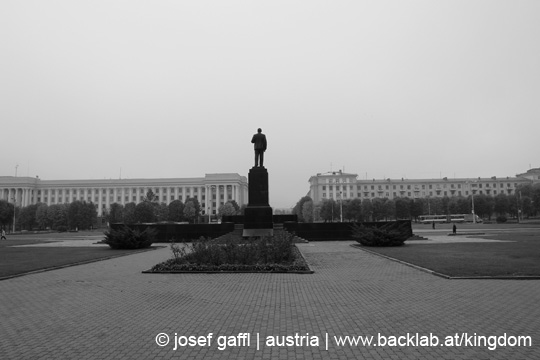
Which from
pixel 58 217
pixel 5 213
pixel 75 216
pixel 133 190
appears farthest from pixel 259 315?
pixel 133 190

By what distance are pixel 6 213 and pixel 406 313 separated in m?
83.9

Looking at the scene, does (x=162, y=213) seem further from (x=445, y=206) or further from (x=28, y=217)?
(x=445, y=206)

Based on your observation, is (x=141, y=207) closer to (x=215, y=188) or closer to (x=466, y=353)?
(x=215, y=188)

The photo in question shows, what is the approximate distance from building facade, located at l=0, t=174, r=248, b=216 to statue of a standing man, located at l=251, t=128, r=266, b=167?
97465 millimetres

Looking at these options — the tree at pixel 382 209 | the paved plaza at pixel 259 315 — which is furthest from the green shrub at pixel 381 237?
the tree at pixel 382 209

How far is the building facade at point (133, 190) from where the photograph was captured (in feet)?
414

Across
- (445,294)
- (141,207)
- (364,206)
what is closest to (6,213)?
(141,207)

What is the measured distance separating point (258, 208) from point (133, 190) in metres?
111

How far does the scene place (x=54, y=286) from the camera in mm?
10297

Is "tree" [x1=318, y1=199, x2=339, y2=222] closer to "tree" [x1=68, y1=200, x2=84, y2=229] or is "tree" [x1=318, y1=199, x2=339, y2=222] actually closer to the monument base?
"tree" [x1=68, y1=200, x2=84, y2=229]

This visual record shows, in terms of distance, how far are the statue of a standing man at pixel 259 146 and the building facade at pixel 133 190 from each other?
320 ft

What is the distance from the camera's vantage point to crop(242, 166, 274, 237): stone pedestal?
86.5 ft

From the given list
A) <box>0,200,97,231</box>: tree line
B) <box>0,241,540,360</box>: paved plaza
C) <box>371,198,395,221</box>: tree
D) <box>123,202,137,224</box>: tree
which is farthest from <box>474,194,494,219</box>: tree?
<box>0,241,540,360</box>: paved plaza

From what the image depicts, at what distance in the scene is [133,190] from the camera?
12850 centimetres
